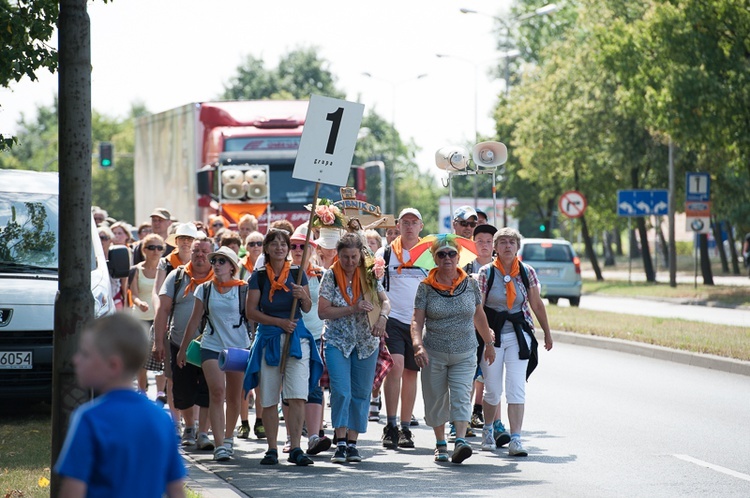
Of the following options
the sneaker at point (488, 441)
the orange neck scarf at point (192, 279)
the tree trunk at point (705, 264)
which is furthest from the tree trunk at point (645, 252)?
the orange neck scarf at point (192, 279)

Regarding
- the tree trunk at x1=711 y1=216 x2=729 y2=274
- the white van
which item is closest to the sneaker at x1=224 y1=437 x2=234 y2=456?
the white van

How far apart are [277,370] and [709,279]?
35.1 metres

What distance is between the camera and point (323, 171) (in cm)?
1085

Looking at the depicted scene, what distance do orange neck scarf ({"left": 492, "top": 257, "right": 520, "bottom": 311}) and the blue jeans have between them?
1.18 m

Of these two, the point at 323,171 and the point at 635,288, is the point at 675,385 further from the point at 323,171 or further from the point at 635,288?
the point at 635,288

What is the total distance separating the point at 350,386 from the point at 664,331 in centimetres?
1141

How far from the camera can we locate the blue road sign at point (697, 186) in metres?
33.2

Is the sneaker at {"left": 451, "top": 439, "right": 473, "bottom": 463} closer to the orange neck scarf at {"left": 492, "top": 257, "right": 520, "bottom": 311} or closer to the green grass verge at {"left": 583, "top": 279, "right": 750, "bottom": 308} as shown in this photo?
the orange neck scarf at {"left": 492, "top": 257, "right": 520, "bottom": 311}

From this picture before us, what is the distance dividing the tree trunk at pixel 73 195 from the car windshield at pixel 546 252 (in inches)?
1050

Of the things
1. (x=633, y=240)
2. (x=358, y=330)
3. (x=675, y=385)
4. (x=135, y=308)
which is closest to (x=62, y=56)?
(x=358, y=330)

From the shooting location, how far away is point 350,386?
10.3 meters

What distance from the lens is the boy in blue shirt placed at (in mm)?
3803

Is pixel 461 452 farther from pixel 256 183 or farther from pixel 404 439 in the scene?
pixel 256 183

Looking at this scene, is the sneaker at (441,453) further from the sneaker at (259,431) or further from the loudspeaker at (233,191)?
the loudspeaker at (233,191)
